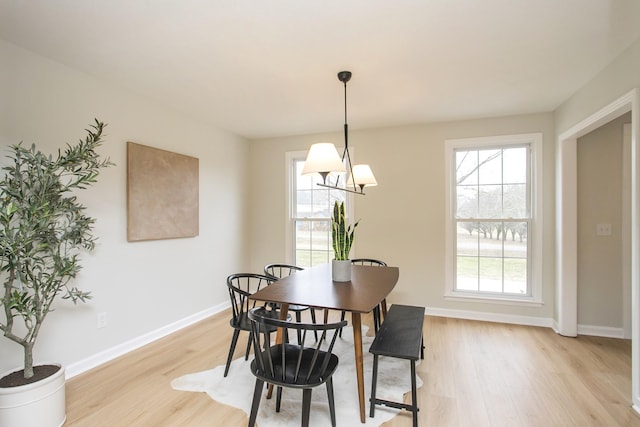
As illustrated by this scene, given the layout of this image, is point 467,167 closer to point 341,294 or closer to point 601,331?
point 601,331

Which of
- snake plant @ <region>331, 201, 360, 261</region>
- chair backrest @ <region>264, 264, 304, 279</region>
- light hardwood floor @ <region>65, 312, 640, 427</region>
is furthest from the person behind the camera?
chair backrest @ <region>264, 264, 304, 279</region>

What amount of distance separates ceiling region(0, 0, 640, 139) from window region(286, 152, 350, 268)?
1.55 m

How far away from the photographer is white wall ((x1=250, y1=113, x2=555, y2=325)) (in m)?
3.91

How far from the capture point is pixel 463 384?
2562mm

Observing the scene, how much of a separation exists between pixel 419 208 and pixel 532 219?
4.26 feet

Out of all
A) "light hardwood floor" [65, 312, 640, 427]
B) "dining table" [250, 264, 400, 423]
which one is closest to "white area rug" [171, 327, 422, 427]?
"light hardwood floor" [65, 312, 640, 427]

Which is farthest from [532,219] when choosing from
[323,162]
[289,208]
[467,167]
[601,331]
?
[289,208]

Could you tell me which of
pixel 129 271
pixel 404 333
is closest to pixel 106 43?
pixel 129 271

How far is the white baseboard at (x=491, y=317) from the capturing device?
389 centimetres

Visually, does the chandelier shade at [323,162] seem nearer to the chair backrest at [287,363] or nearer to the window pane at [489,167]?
the chair backrest at [287,363]

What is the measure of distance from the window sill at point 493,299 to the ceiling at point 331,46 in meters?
2.26

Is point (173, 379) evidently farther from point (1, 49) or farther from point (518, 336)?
point (518, 336)

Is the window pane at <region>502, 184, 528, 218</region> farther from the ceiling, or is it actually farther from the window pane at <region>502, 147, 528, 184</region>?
the ceiling

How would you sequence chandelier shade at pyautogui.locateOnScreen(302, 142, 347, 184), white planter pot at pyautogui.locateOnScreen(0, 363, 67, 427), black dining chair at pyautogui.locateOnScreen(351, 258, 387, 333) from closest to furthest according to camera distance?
white planter pot at pyautogui.locateOnScreen(0, 363, 67, 427) → chandelier shade at pyautogui.locateOnScreen(302, 142, 347, 184) → black dining chair at pyautogui.locateOnScreen(351, 258, 387, 333)
